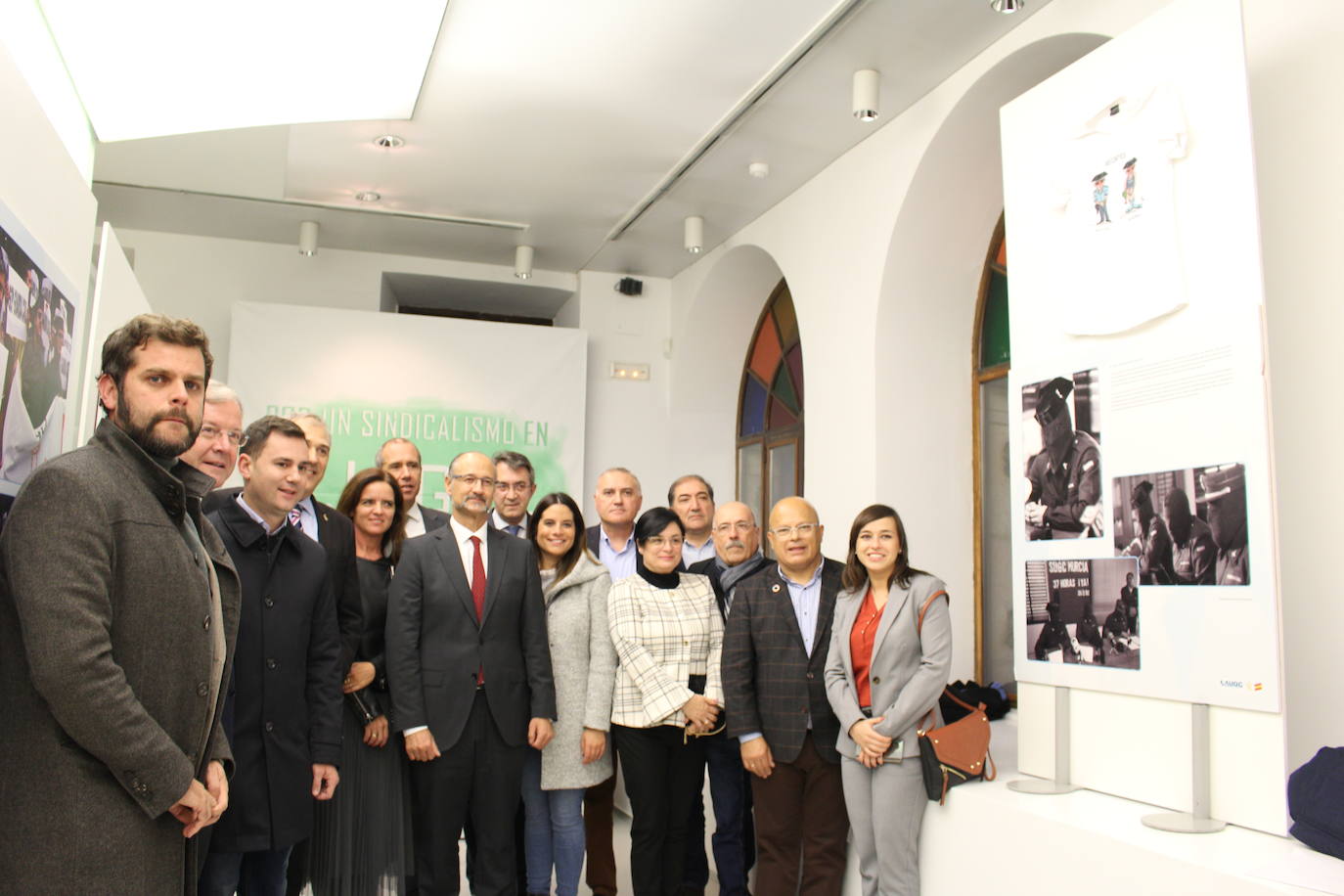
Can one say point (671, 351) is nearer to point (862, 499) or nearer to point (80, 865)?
point (862, 499)

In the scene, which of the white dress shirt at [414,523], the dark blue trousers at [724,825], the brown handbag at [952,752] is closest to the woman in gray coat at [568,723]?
the dark blue trousers at [724,825]

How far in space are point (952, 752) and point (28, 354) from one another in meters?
2.71

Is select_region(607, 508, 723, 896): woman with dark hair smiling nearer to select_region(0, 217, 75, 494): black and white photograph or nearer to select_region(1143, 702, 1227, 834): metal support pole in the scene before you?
select_region(1143, 702, 1227, 834): metal support pole

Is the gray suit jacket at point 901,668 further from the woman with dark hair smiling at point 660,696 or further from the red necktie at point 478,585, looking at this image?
the red necktie at point 478,585

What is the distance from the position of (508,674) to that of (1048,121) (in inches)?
102

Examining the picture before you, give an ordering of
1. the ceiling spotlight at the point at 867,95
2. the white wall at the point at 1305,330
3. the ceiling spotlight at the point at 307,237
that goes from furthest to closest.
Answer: the ceiling spotlight at the point at 307,237 → the ceiling spotlight at the point at 867,95 → the white wall at the point at 1305,330

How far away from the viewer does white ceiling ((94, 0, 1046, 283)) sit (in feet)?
13.3

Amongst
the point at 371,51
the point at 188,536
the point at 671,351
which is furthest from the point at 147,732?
the point at 671,351

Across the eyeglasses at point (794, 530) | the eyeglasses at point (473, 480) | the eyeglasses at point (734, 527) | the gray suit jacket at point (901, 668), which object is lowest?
the gray suit jacket at point (901, 668)

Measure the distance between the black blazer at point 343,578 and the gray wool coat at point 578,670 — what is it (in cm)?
67

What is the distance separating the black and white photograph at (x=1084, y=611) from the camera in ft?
9.47

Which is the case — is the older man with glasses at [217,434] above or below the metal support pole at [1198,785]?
above

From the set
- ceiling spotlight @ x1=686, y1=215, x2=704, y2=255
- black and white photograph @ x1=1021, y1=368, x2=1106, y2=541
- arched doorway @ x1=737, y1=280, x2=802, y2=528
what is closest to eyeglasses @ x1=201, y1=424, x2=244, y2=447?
black and white photograph @ x1=1021, y1=368, x2=1106, y2=541

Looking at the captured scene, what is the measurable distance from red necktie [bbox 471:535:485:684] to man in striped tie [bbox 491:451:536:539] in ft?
2.27
